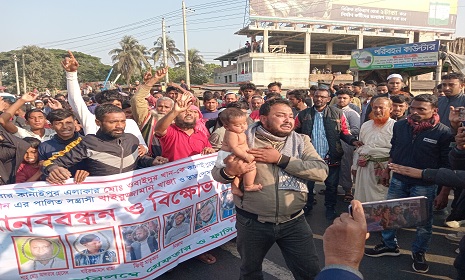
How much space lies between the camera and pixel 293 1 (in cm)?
4244

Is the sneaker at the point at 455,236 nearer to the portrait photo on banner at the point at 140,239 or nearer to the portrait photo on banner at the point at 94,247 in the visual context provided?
the portrait photo on banner at the point at 140,239

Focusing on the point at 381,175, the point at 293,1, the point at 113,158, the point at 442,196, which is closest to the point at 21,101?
the point at 113,158

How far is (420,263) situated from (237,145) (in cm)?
238

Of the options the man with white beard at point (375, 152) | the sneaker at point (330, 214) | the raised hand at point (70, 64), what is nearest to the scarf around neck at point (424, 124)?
the man with white beard at point (375, 152)

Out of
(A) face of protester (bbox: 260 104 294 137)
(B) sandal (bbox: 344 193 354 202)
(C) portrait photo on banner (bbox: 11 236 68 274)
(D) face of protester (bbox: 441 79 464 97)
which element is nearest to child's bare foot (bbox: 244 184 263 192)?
(A) face of protester (bbox: 260 104 294 137)

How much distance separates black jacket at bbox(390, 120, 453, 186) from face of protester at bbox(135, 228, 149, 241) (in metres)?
2.60

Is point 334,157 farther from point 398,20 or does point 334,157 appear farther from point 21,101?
point 398,20

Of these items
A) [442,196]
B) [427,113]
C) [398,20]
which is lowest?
[442,196]

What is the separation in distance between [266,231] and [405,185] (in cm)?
184

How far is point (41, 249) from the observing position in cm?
288

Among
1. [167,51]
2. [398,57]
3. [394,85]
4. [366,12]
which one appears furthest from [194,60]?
[394,85]

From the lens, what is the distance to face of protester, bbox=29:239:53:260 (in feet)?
9.41

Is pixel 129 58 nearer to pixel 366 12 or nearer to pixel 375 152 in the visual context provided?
pixel 366 12

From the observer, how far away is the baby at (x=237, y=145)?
2.34 m
